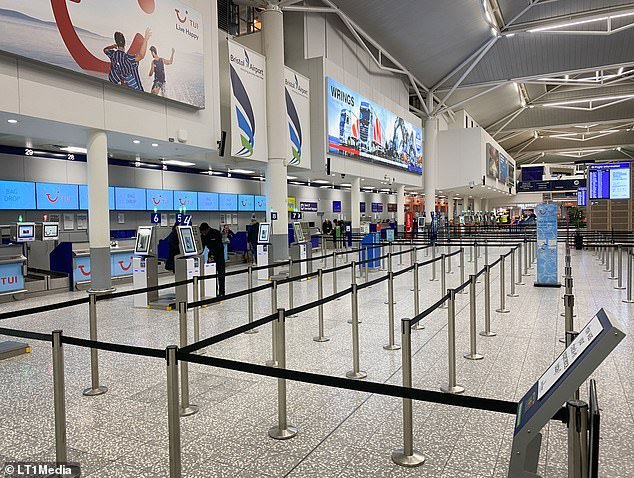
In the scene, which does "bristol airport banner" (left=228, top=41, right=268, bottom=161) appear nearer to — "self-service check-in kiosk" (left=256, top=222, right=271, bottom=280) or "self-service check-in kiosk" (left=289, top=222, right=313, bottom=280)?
"self-service check-in kiosk" (left=256, top=222, right=271, bottom=280)

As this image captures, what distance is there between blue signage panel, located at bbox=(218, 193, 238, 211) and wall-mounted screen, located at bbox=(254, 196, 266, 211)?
1.41 meters

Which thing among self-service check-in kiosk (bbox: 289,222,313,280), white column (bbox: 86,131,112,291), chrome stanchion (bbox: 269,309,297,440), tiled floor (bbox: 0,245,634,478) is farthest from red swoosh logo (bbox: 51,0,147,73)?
chrome stanchion (bbox: 269,309,297,440)

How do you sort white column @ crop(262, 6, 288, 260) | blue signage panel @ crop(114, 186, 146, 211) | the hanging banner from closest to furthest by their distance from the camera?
1. the hanging banner
2. white column @ crop(262, 6, 288, 260)
3. blue signage panel @ crop(114, 186, 146, 211)

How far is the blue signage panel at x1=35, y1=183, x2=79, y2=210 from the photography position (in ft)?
43.0

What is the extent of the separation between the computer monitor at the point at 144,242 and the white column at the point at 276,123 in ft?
16.2

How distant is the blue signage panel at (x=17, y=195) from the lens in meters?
12.2

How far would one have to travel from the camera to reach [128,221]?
1588 cm

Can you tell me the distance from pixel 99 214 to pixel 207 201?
30.2 feet

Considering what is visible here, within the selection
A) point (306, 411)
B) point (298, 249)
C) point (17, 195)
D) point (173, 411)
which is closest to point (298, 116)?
point (298, 249)

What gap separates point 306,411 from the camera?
155 inches

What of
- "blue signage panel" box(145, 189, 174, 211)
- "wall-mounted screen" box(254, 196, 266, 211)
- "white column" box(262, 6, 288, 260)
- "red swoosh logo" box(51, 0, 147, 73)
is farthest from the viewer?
"wall-mounted screen" box(254, 196, 266, 211)

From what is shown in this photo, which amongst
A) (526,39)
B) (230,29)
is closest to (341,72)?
(230,29)

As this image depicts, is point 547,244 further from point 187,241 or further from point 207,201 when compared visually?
point 207,201

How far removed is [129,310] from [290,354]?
4.59 metres
